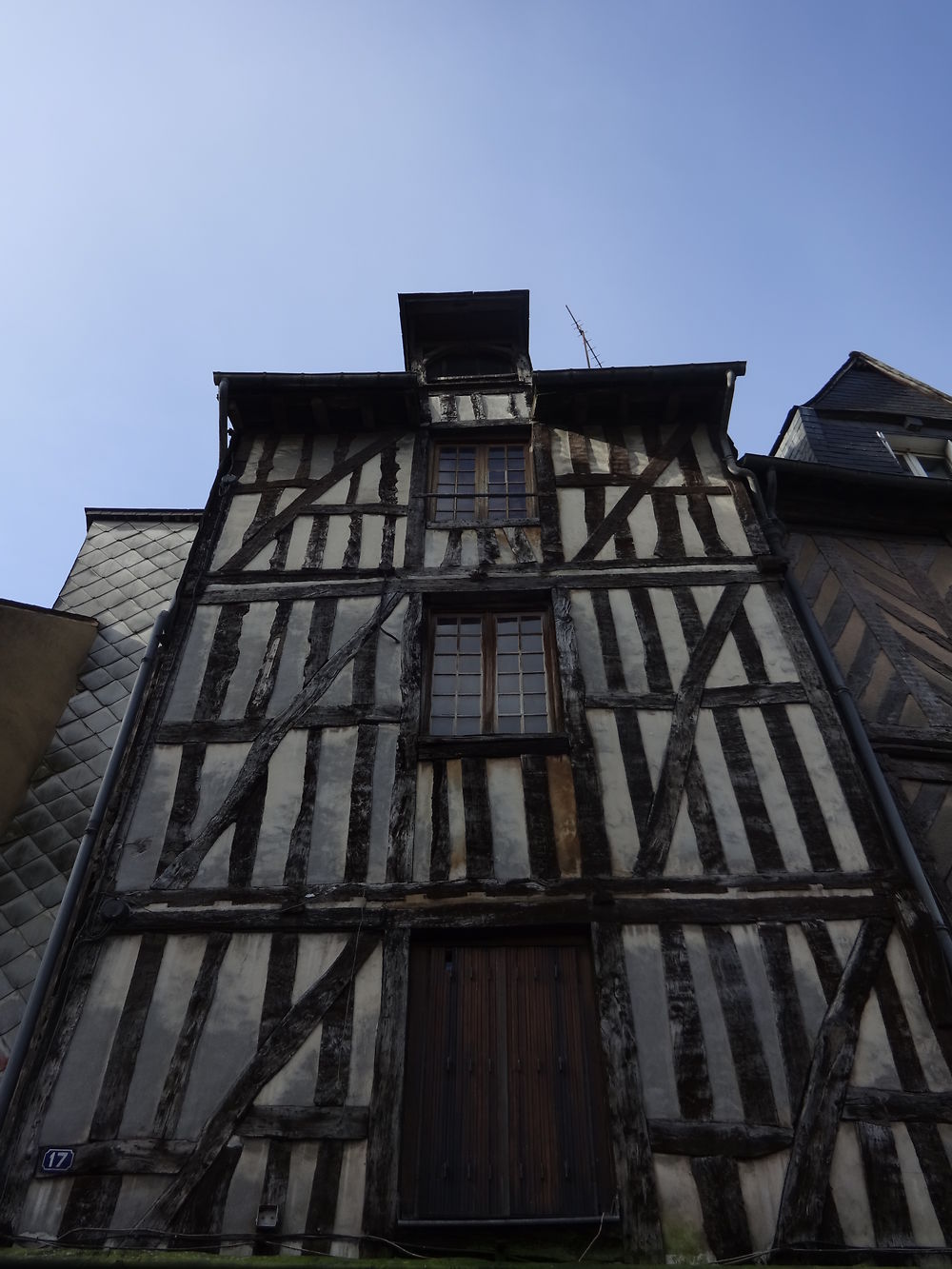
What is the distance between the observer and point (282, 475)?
9.15 meters

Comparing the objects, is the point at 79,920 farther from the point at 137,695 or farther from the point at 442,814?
the point at 442,814

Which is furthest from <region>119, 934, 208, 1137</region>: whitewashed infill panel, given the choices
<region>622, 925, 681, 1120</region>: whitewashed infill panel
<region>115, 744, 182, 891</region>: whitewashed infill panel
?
<region>622, 925, 681, 1120</region>: whitewashed infill panel

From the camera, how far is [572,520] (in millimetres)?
8500

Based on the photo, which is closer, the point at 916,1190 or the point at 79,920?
the point at 916,1190

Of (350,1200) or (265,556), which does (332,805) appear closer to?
(350,1200)

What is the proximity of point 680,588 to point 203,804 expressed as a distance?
4.08 metres

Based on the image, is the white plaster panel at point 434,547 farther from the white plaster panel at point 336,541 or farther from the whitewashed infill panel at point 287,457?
the whitewashed infill panel at point 287,457

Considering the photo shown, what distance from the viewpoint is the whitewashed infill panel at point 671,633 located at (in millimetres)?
7049

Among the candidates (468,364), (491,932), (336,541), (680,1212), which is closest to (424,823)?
(491,932)

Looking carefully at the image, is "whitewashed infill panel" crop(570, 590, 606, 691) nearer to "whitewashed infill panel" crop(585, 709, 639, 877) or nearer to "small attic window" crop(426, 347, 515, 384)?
"whitewashed infill panel" crop(585, 709, 639, 877)

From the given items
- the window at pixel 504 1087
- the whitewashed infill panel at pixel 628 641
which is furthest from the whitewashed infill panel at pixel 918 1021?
the whitewashed infill panel at pixel 628 641

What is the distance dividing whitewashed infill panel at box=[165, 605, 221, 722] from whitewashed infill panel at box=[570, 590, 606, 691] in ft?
9.42

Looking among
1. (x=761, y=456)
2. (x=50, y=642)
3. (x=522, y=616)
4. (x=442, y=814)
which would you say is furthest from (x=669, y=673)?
(x=50, y=642)

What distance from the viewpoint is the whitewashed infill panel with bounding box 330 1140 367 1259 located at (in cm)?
445
